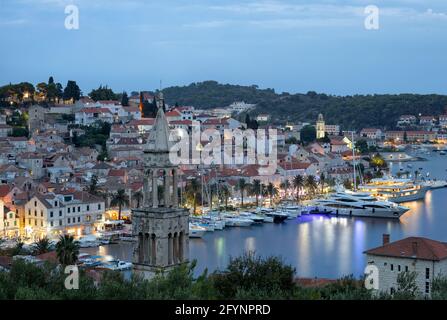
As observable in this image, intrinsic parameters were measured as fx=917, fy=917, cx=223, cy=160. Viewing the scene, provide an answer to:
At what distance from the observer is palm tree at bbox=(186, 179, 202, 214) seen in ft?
106

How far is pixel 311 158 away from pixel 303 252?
2318 centimetres

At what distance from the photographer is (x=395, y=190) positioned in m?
41.2

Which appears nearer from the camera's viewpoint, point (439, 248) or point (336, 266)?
point (439, 248)

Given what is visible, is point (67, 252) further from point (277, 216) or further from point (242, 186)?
point (242, 186)

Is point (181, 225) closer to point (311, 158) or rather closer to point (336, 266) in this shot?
point (336, 266)

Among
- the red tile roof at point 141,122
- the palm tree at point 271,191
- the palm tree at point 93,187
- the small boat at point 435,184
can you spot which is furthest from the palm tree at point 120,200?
the small boat at point 435,184

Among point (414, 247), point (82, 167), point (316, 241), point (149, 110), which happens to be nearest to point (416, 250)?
point (414, 247)

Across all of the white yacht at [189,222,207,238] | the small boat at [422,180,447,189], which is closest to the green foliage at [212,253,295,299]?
the white yacht at [189,222,207,238]

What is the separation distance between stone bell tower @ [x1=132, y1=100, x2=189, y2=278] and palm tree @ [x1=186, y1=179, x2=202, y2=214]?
21.0 m

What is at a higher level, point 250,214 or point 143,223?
point 143,223

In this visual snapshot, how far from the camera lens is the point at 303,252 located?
24.1m

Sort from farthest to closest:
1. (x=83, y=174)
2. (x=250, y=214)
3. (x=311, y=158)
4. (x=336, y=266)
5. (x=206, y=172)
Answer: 1. (x=311, y=158)
2. (x=206, y=172)
3. (x=83, y=174)
4. (x=250, y=214)
5. (x=336, y=266)
